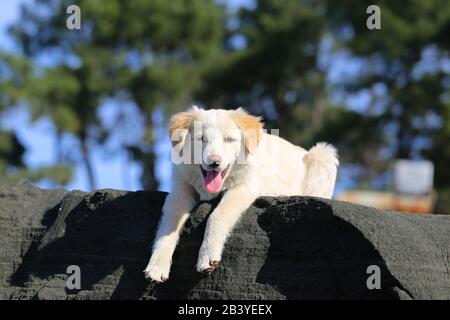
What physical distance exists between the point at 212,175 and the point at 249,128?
2.00 feet

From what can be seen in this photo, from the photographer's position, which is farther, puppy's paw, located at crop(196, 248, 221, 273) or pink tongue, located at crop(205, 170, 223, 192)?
pink tongue, located at crop(205, 170, 223, 192)

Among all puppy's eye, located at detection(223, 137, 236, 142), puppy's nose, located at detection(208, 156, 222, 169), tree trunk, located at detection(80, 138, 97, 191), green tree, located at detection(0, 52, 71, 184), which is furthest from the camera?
tree trunk, located at detection(80, 138, 97, 191)

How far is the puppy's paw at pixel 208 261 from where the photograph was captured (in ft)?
21.4

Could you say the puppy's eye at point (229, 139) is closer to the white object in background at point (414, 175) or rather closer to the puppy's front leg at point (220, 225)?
the puppy's front leg at point (220, 225)

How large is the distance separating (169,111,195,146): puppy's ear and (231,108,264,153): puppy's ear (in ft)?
1.37

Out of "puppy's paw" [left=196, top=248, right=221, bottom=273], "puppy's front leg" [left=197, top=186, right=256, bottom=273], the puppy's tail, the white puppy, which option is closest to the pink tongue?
the white puppy

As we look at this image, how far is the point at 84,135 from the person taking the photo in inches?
1143

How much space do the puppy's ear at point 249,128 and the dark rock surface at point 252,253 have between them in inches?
22.3

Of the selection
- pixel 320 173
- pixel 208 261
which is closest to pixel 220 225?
pixel 208 261

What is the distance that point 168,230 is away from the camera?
6.94 meters

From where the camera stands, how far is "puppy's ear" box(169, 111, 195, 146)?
709 centimetres

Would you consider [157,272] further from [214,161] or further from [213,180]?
[214,161]

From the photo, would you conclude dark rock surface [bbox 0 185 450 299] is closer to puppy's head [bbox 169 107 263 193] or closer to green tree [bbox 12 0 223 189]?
puppy's head [bbox 169 107 263 193]

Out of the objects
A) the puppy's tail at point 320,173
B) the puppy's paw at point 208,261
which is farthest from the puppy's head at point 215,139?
the puppy's tail at point 320,173
